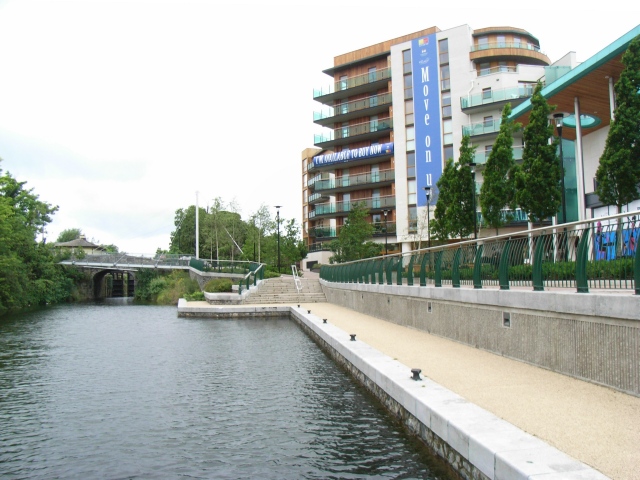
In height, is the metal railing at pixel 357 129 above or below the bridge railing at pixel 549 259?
above

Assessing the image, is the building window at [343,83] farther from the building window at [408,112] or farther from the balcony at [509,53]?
the balcony at [509,53]

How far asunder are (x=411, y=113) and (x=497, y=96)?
7963 millimetres

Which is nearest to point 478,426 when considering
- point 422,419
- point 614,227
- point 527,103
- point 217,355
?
point 422,419

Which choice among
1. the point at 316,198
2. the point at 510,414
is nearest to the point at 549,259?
the point at 510,414

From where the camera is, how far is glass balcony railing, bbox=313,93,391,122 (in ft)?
160

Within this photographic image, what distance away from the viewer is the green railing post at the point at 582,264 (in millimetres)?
7262

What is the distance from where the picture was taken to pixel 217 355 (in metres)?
14.2

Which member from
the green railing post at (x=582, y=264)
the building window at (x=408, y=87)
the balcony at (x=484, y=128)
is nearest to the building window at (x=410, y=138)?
the building window at (x=408, y=87)

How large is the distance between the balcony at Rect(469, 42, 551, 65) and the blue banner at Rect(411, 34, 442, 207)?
139 inches

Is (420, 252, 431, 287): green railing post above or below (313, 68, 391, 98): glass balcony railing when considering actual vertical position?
below

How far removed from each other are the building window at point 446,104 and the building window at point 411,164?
426 cm

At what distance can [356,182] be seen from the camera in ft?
164

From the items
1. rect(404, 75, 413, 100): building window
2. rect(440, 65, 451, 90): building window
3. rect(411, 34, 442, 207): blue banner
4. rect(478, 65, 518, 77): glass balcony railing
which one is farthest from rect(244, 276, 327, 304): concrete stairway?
rect(478, 65, 518, 77): glass balcony railing

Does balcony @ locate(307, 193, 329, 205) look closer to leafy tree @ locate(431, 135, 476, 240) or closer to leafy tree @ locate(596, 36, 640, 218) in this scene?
leafy tree @ locate(431, 135, 476, 240)
